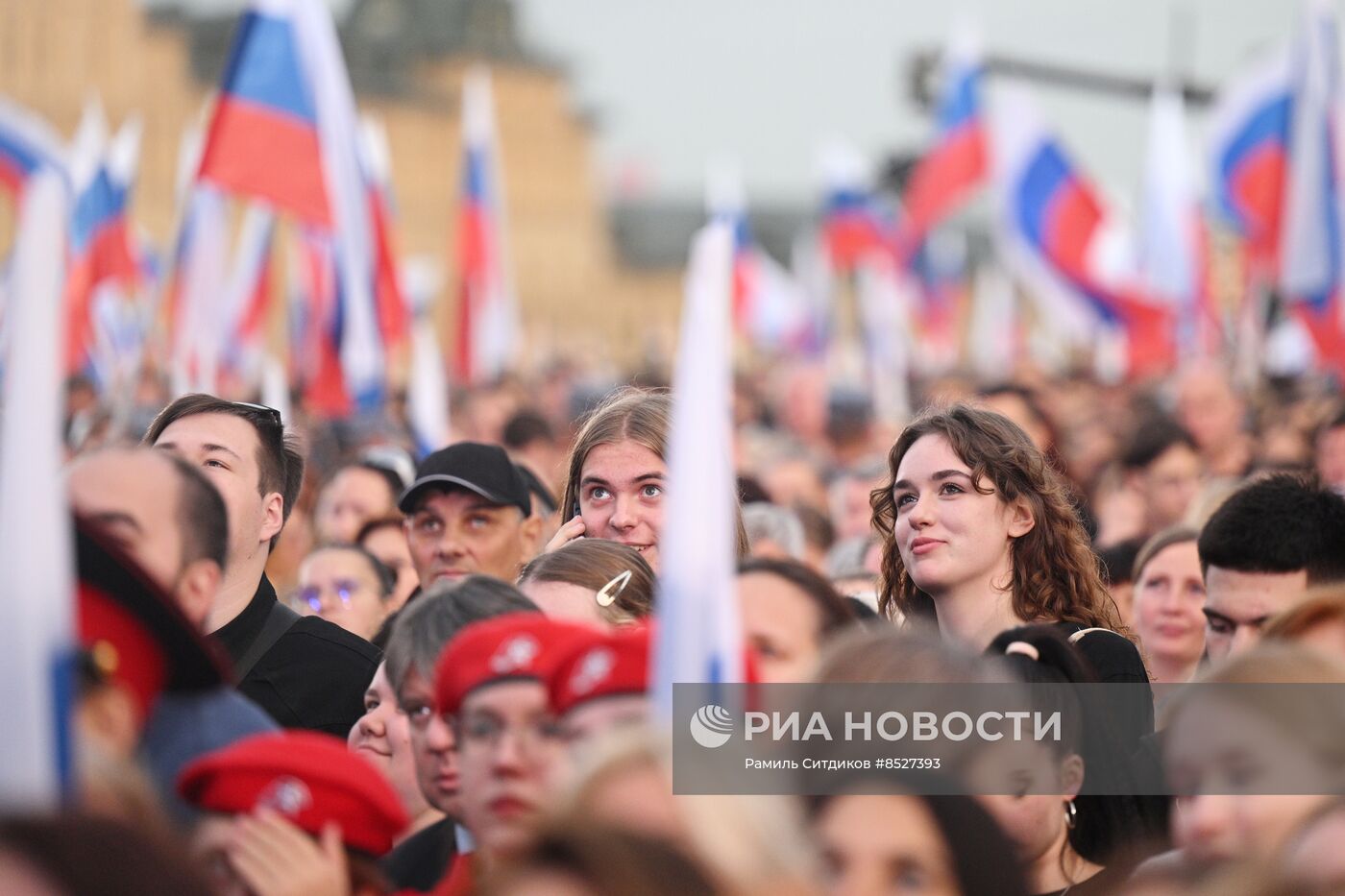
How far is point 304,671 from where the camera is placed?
423 centimetres

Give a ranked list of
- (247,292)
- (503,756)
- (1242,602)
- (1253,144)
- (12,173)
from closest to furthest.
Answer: (503,756)
(1242,602)
(12,173)
(1253,144)
(247,292)

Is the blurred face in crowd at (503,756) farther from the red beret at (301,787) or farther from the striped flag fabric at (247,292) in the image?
the striped flag fabric at (247,292)

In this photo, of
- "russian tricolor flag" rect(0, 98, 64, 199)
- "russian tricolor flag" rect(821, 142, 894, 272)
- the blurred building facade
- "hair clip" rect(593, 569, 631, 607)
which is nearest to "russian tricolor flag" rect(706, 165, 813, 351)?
"russian tricolor flag" rect(821, 142, 894, 272)

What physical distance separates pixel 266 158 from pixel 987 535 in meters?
5.19

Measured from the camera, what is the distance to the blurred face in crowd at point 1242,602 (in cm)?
408

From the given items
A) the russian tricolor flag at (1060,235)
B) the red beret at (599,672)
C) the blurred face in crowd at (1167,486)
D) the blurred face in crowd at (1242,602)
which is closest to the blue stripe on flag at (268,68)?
the blurred face in crowd at (1167,486)

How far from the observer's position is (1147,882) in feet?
8.02

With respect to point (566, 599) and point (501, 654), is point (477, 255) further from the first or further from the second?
point (501, 654)

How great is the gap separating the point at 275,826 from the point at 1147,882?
1108 mm

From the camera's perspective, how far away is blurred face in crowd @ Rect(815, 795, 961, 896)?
2.47 metres

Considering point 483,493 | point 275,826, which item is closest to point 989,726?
point 275,826

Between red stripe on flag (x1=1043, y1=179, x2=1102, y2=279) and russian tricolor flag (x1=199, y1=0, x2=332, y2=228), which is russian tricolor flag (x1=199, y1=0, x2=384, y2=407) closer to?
russian tricolor flag (x1=199, y1=0, x2=332, y2=228)

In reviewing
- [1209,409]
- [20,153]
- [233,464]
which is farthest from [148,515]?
[20,153]

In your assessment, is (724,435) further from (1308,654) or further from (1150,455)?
(1150,455)
